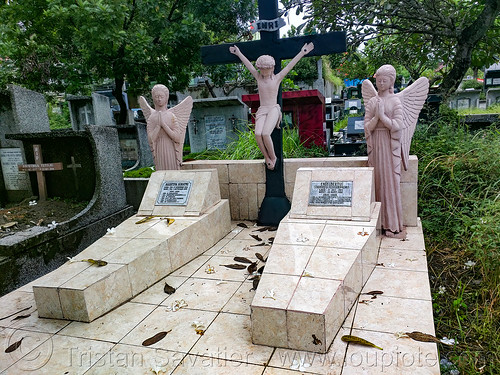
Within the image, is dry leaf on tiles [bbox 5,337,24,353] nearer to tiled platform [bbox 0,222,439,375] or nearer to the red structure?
tiled platform [bbox 0,222,439,375]

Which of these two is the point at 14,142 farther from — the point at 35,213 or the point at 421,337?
the point at 421,337

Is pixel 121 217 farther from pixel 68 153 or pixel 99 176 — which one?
pixel 68 153

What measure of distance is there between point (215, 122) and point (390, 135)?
20.4 ft

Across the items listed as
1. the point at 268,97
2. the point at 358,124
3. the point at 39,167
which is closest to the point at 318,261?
the point at 268,97

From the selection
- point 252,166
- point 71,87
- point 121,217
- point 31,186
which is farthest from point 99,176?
point 71,87

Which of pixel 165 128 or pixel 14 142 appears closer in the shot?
A: pixel 165 128

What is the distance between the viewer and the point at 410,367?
89.9 inches

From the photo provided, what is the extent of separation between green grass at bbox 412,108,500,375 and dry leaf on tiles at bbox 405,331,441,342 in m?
0.22

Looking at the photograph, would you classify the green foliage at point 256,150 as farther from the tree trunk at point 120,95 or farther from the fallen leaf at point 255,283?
the tree trunk at point 120,95

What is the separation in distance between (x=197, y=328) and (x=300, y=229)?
138cm

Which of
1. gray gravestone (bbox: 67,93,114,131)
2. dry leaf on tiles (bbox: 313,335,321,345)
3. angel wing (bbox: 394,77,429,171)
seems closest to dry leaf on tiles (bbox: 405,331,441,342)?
dry leaf on tiles (bbox: 313,335,321,345)

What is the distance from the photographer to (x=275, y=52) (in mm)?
5098

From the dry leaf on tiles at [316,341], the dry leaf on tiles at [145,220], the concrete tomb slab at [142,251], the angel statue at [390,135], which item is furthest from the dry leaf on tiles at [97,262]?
the angel statue at [390,135]

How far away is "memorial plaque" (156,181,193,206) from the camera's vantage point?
475cm
